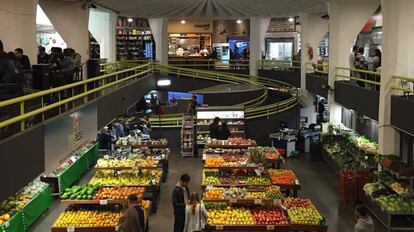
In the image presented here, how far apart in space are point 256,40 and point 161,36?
5698 millimetres

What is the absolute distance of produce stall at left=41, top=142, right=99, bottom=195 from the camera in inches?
554

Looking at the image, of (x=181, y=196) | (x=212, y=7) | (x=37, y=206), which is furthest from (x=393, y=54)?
(x=212, y=7)

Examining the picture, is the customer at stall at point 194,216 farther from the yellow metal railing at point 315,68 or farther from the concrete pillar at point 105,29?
the concrete pillar at point 105,29

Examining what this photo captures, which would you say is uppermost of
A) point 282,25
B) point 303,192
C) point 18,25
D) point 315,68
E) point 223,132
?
point 282,25

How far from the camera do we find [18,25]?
12.5 m

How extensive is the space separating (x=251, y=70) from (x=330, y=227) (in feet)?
65.5

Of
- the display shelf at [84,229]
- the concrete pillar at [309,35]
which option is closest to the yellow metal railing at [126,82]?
the concrete pillar at [309,35]

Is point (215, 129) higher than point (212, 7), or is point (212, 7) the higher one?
point (212, 7)

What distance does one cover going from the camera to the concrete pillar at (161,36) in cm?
3014

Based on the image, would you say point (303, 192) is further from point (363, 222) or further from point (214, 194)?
point (363, 222)

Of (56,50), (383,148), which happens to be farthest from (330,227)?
(56,50)

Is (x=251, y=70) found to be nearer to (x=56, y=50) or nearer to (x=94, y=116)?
(x=56, y=50)

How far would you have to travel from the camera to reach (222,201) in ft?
35.1

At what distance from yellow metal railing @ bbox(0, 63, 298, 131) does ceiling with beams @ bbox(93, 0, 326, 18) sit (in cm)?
279
